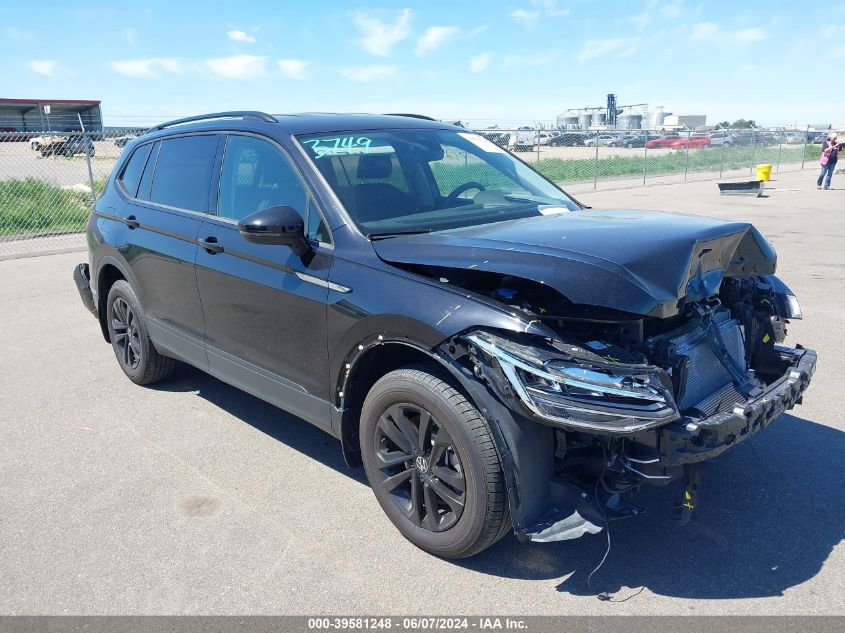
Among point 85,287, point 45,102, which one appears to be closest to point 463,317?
point 85,287

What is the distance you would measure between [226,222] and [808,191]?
2145cm

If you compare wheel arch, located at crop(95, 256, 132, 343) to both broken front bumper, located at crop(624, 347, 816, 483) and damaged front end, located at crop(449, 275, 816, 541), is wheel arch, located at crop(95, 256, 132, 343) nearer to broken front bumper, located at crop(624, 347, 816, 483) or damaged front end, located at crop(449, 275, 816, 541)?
damaged front end, located at crop(449, 275, 816, 541)

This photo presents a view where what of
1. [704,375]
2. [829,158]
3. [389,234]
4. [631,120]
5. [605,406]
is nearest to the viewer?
[605,406]

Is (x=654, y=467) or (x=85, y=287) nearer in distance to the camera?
(x=654, y=467)

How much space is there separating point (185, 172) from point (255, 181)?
34.5 inches

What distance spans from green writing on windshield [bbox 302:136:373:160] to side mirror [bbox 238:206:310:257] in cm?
48

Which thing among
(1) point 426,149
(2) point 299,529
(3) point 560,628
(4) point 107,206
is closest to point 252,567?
(2) point 299,529

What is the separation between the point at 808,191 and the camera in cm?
2134

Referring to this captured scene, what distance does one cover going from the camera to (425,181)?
421cm

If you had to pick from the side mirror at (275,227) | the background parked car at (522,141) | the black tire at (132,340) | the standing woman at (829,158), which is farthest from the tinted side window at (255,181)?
the standing woman at (829,158)

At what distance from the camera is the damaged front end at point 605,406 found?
2.69 metres

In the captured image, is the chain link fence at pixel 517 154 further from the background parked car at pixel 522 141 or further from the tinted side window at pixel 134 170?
the tinted side window at pixel 134 170

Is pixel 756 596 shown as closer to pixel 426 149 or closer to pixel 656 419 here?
pixel 656 419

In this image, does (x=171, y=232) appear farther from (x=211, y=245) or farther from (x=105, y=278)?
(x=105, y=278)
